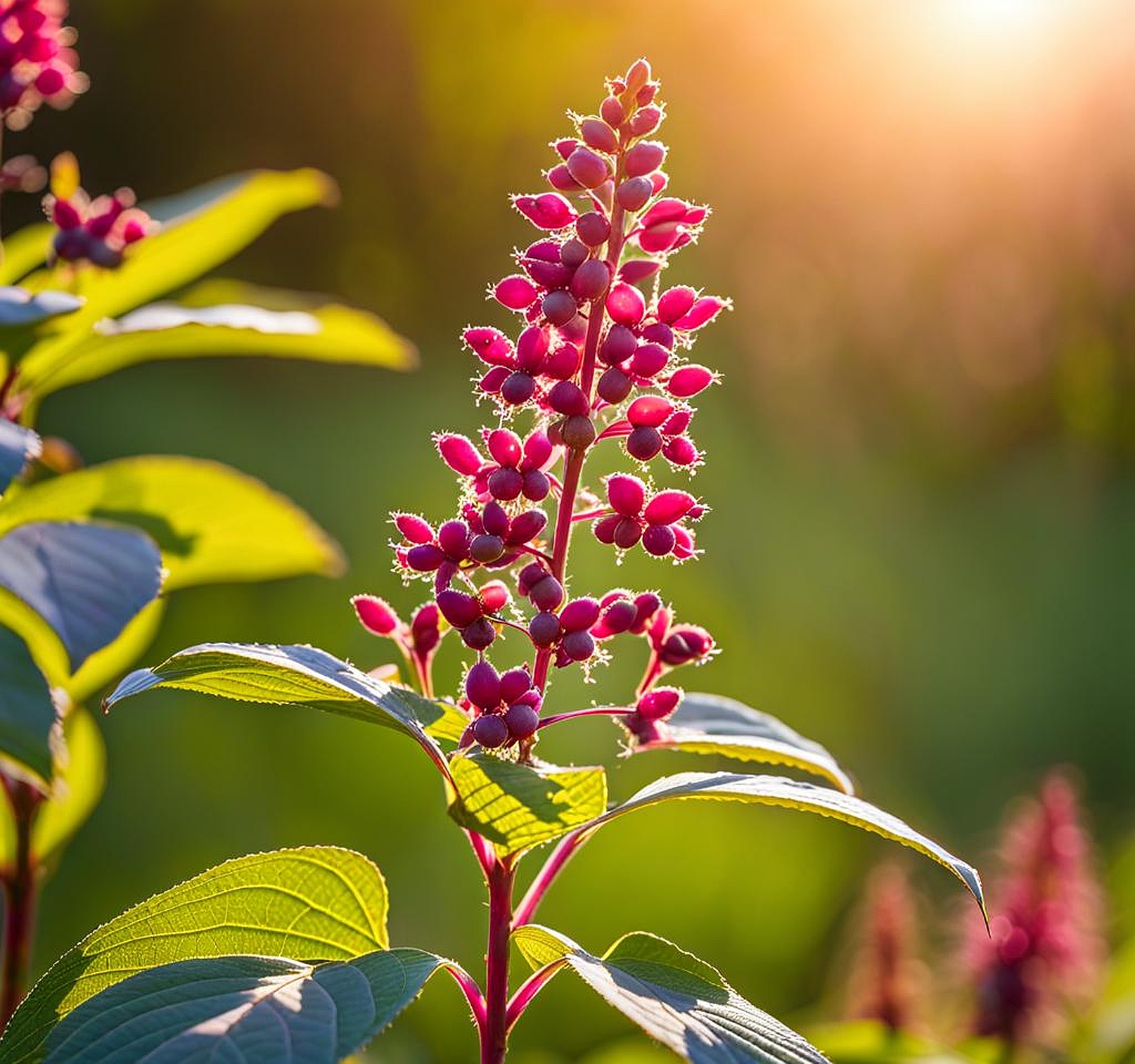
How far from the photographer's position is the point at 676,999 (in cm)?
46

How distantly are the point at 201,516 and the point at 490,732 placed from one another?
0.41 meters

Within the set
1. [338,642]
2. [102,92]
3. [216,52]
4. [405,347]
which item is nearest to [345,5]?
[216,52]

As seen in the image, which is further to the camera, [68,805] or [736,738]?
[68,805]

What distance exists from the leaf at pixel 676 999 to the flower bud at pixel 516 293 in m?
0.25

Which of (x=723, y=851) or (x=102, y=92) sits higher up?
(x=102, y=92)

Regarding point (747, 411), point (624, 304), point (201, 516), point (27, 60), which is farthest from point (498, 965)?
point (747, 411)

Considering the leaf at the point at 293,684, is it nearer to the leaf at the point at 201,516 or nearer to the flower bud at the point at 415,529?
the flower bud at the point at 415,529

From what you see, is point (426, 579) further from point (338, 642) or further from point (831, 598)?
point (831, 598)

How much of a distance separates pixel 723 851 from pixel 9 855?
1.89m

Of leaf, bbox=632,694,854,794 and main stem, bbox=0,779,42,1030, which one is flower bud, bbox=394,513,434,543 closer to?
leaf, bbox=632,694,854,794

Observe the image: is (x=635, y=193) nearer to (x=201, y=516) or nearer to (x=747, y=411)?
(x=201, y=516)

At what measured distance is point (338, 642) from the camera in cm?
232

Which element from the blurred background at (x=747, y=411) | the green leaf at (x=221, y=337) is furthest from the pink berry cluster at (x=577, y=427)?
the blurred background at (x=747, y=411)

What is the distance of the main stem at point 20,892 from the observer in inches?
29.1
